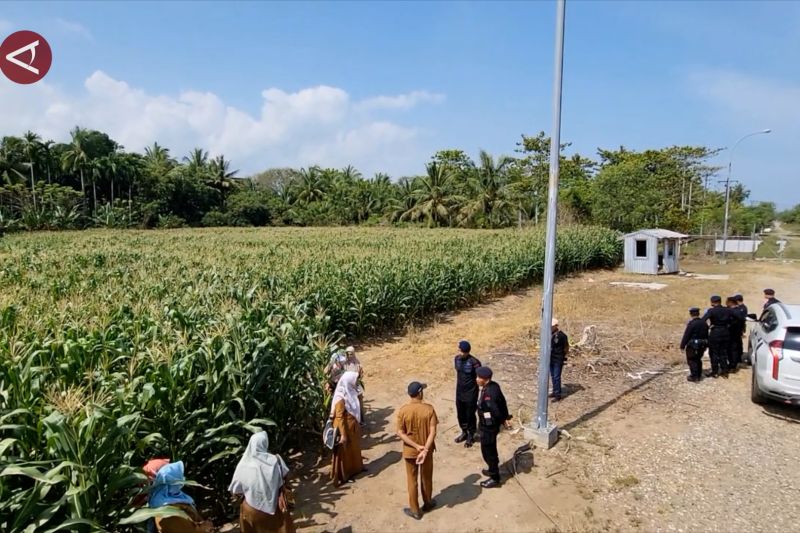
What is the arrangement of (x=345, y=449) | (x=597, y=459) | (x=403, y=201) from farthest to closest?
(x=403, y=201), (x=597, y=459), (x=345, y=449)

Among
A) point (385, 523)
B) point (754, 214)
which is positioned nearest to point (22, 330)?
point (385, 523)

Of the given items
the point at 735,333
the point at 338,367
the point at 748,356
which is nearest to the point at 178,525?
the point at 338,367

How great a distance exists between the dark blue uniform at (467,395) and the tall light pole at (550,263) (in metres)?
0.82

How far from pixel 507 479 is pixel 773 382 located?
178 inches

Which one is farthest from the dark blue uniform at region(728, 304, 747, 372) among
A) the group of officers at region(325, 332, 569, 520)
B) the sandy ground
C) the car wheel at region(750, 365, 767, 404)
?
the group of officers at region(325, 332, 569, 520)

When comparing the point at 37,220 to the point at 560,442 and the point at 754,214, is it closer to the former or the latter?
the point at 560,442

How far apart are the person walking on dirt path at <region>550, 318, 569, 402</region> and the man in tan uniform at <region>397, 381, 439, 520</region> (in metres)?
3.49

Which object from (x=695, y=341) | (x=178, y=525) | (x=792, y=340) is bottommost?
(x=178, y=525)

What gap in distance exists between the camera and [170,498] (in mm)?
3740

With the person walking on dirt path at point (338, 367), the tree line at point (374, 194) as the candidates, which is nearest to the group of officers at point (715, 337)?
the person walking on dirt path at point (338, 367)

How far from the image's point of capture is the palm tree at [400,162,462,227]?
4897cm

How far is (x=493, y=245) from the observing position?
2406cm

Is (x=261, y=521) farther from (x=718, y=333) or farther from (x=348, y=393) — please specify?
(x=718, y=333)

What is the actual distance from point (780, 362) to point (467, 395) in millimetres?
4683
